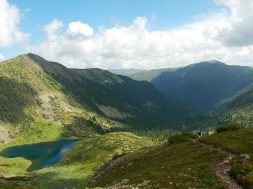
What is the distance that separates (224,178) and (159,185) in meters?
11.1

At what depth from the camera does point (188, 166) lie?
68250 mm

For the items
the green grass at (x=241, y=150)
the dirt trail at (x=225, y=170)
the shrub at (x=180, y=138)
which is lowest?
the shrub at (x=180, y=138)

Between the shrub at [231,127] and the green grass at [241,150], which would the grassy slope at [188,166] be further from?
the shrub at [231,127]

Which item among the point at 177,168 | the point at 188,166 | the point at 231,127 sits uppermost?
the point at 231,127

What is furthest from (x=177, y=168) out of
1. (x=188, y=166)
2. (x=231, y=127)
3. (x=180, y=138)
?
(x=231, y=127)

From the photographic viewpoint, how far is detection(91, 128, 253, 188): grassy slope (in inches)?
2190

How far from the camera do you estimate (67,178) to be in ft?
484

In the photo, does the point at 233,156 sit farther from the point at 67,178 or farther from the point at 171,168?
the point at 67,178

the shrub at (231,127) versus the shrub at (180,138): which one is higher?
the shrub at (231,127)

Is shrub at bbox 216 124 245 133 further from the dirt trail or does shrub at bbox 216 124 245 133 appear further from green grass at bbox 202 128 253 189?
the dirt trail

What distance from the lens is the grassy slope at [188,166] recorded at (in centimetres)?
5562

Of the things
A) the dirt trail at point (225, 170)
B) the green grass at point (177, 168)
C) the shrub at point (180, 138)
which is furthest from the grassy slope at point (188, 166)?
the shrub at point (180, 138)

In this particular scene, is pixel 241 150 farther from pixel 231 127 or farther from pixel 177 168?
pixel 231 127

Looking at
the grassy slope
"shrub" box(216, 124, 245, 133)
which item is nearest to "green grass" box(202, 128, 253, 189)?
the grassy slope
